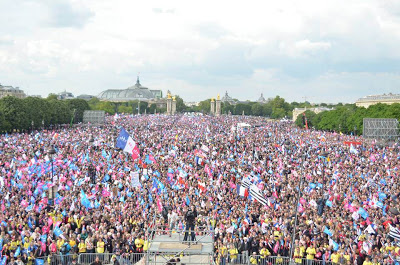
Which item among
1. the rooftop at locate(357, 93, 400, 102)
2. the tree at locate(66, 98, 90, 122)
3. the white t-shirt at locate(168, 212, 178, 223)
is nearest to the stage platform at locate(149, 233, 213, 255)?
the white t-shirt at locate(168, 212, 178, 223)

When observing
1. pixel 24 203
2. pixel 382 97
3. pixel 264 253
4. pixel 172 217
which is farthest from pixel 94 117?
pixel 382 97

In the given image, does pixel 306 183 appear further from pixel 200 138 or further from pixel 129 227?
pixel 200 138

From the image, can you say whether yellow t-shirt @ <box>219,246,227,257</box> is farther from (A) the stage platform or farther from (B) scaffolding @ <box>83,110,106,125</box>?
A: (B) scaffolding @ <box>83,110,106,125</box>

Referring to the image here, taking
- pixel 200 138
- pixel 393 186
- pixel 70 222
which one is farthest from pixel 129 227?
pixel 200 138

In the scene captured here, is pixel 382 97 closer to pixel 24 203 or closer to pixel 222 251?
pixel 24 203

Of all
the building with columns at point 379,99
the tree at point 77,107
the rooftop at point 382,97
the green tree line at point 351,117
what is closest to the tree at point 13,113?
the tree at point 77,107

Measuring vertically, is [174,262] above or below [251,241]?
above

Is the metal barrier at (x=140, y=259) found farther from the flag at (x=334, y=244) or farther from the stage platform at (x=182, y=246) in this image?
the stage platform at (x=182, y=246)

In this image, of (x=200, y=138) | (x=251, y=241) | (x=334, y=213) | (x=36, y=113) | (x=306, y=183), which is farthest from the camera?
(x=36, y=113)
